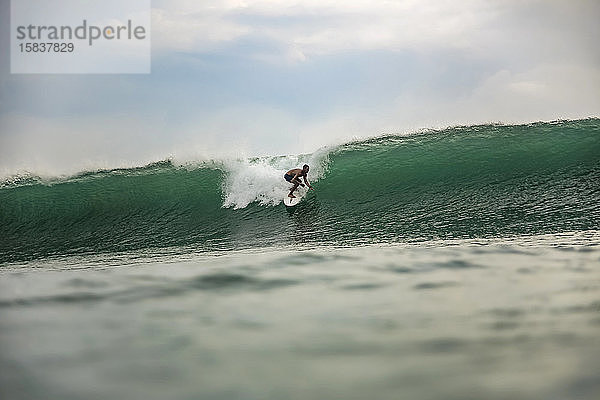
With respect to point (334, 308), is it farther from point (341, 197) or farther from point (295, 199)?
point (341, 197)

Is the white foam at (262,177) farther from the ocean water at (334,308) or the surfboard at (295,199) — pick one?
the ocean water at (334,308)

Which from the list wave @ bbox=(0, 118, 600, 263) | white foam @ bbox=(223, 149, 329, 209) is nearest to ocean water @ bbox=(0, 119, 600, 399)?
wave @ bbox=(0, 118, 600, 263)

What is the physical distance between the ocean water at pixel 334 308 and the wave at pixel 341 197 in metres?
0.05

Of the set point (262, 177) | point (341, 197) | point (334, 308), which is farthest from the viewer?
point (262, 177)

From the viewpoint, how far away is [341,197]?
556 cm

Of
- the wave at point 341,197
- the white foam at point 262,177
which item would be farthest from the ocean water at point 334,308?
the white foam at point 262,177

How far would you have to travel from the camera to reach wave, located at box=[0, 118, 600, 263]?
14.3 feet

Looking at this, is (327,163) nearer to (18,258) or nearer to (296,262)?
(18,258)

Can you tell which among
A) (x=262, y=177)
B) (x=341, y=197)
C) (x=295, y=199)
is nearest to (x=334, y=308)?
(x=295, y=199)

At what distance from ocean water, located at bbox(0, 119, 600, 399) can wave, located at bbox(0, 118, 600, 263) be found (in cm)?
5

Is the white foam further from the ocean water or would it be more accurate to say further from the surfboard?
the ocean water

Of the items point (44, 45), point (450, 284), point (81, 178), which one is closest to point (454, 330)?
point (450, 284)

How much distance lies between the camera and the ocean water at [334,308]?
44.6 inches

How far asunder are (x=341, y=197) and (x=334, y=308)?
12.8 feet
